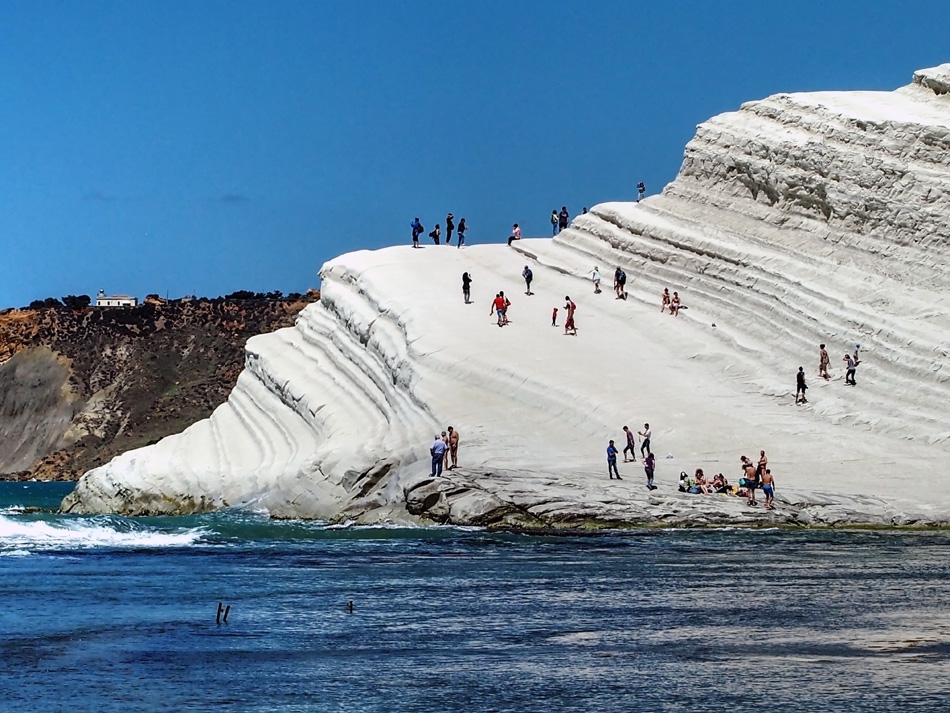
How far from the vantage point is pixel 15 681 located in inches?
523

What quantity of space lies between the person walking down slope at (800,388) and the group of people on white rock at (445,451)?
303 inches

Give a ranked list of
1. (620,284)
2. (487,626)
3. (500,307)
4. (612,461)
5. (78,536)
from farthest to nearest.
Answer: (620,284)
(500,307)
(612,461)
(78,536)
(487,626)

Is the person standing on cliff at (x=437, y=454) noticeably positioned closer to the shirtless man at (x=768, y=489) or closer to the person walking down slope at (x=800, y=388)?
the shirtless man at (x=768, y=489)

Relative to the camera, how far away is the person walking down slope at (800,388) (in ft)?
112

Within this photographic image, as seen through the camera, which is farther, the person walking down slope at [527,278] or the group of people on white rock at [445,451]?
the person walking down slope at [527,278]

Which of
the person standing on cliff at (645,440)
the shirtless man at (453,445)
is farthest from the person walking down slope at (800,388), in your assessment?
the shirtless man at (453,445)

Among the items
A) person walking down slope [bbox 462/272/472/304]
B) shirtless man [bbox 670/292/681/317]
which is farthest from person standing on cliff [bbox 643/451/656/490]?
person walking down slope [bbox 462/272/472/304]

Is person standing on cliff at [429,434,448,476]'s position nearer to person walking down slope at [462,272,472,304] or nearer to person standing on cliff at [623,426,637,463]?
person standing on cliff at [623,426,637,463]

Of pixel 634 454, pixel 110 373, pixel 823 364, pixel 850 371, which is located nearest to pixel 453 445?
pixel 634 454

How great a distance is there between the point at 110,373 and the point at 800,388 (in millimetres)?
67381

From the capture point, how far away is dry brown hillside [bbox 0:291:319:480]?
9069 centimetres

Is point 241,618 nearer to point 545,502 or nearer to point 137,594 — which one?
point 137,594

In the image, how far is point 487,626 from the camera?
16.2 metres

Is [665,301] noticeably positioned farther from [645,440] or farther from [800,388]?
[645,440]
